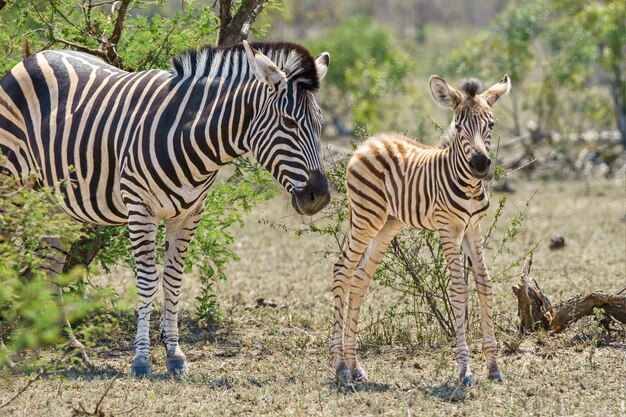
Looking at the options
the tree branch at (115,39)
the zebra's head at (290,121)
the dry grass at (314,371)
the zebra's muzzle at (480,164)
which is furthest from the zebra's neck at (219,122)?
the tree branch at (115,39)

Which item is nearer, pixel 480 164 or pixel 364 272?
pixel 480 164

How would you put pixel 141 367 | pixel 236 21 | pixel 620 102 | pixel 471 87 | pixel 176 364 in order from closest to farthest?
1. pixel 471 87
2. pixel 141 367
3. pixel 176 364
4. pixel 236 21
5. pixel 620 102

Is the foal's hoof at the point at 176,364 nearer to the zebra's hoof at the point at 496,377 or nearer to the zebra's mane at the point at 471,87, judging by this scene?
the zebra's hoof at the point at 496,377

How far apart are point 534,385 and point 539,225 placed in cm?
998

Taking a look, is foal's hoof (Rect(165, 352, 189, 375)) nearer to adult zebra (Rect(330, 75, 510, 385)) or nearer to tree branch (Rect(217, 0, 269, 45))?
adult zebra (Rect(330, 75, 510, 385))

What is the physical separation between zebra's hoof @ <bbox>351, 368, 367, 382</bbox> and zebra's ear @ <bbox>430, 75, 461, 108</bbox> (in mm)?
2208

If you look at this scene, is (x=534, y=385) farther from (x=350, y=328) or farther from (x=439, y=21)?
(x=439, y=21)

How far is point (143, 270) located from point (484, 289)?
2.77 metres

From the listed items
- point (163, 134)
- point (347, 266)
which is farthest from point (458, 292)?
point (163, 134)

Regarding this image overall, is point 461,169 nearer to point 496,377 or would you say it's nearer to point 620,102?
point 496,377

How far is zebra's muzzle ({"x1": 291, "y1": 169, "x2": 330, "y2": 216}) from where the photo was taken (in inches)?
300

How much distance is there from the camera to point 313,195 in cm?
763

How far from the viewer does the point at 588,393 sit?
7449mm

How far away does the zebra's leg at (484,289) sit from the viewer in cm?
785
